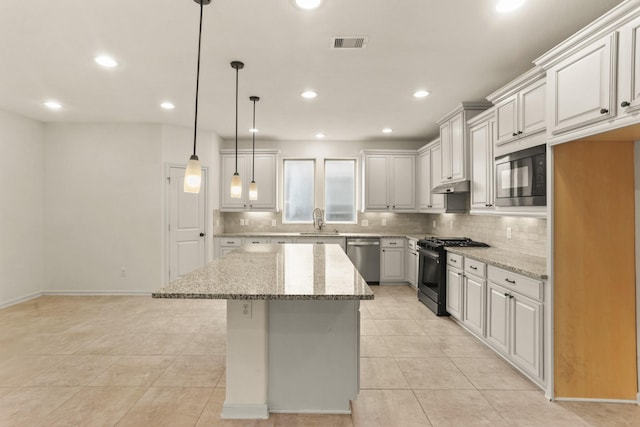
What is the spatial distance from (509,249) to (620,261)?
145 centimetres

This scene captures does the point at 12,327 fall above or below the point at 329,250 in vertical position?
below

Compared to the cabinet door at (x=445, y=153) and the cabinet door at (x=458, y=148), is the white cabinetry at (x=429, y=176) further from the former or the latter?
the cabinet door at (x=458, y=148)

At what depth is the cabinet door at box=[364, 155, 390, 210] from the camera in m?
6.00

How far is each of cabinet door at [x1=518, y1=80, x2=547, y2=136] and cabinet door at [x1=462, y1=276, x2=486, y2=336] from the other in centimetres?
141

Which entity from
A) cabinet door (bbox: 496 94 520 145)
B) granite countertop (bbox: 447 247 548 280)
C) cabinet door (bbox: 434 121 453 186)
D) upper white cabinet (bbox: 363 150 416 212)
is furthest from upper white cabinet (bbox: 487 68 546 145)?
upper white cabinet (bbox: 363 150 416 212)

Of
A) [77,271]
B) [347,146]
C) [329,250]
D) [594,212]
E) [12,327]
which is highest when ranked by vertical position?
[347,146]

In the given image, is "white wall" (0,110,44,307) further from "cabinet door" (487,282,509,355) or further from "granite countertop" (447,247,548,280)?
"cabinet door" (487,282,509,355)

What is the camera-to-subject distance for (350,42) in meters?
2.64

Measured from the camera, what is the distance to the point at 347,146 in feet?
20.9

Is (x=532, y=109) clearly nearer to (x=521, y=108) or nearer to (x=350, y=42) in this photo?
(x=521, y=108)

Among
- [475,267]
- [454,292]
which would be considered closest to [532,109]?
[475,267]

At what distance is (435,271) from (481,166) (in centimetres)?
137

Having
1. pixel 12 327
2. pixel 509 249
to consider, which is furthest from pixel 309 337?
pixel 12 327

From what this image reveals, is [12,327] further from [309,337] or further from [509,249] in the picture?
[509,249]
